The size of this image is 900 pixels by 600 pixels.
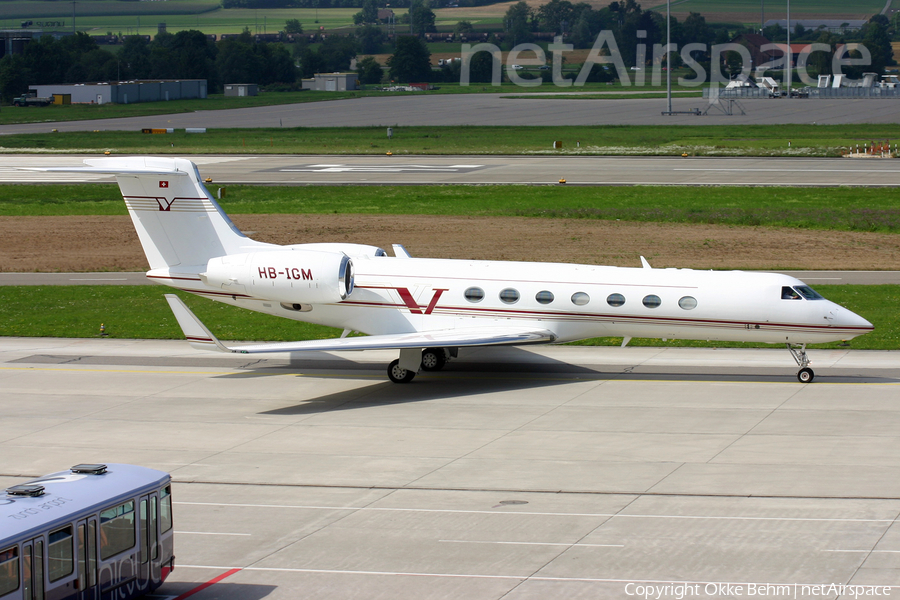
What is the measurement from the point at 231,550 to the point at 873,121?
103m

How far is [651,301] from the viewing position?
25.6m

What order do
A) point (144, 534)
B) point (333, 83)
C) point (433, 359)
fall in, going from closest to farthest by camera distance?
point (144, 534) → point (433, 359) → point (333, 83)

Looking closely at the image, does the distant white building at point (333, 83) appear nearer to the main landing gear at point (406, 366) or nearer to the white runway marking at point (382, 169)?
the white runway marking at point (382, 169)

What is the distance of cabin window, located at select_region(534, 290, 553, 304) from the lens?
2616cm

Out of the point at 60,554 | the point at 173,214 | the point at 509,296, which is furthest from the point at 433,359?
the point at 60,554

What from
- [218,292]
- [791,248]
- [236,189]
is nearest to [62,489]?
[218,292]

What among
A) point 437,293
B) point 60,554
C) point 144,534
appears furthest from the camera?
point 437,293

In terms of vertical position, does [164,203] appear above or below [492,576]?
above

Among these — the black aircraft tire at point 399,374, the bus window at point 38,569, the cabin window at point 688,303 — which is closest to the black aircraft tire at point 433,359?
the black aircraft tire at point 399,374

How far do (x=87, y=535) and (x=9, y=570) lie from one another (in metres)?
1.10

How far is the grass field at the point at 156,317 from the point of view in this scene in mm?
31297

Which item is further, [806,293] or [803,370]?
[803,370]

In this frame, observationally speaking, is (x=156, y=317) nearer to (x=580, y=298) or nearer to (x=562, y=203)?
(x=580, y=298)

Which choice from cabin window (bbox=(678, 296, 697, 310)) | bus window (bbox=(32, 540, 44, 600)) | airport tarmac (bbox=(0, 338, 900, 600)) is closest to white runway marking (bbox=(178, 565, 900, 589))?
airport tarmac (bbox=(0, 338, 900, 600))
